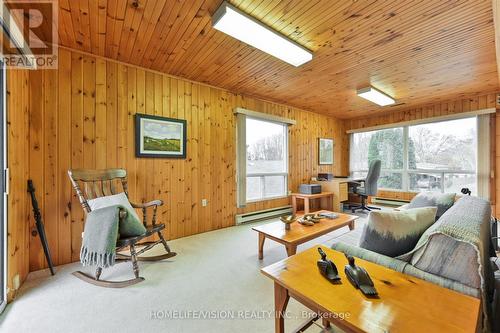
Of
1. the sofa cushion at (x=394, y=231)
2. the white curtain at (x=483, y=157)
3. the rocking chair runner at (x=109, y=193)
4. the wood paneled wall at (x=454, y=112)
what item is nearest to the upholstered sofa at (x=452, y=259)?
the sofa cushion at (x=394, y=231)

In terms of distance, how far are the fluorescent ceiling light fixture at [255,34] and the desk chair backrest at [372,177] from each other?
2.94m

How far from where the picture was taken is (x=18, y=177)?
5.86 ft

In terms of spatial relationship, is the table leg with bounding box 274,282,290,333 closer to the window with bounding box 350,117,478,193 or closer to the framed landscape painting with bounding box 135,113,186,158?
the framed landscape painting with bounding box 135,113,186,158

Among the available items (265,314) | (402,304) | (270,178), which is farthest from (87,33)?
(270,178)

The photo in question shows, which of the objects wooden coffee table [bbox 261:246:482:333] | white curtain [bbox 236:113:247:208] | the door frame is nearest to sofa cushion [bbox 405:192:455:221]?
wooden coffee table [bbox 261:246:482:333]

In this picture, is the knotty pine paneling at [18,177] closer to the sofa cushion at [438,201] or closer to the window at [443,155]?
the sofa cushion at [438,201]

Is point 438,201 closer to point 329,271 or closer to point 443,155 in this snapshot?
point 329,271

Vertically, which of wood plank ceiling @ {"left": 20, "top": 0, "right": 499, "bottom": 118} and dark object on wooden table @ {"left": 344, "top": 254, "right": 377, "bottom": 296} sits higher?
wood plank ceiling @ {"left": 20, "top": 0, "right": 499, "bottom": 118}

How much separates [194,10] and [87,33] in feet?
3.68

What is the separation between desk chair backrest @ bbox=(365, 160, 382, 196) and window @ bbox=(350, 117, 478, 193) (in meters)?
0.96

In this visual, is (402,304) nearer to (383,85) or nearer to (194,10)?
(194,10)

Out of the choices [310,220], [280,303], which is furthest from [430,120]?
→ [280,303]

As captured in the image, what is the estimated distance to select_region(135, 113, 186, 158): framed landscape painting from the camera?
2643 millimetres

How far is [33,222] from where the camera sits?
2.02m
